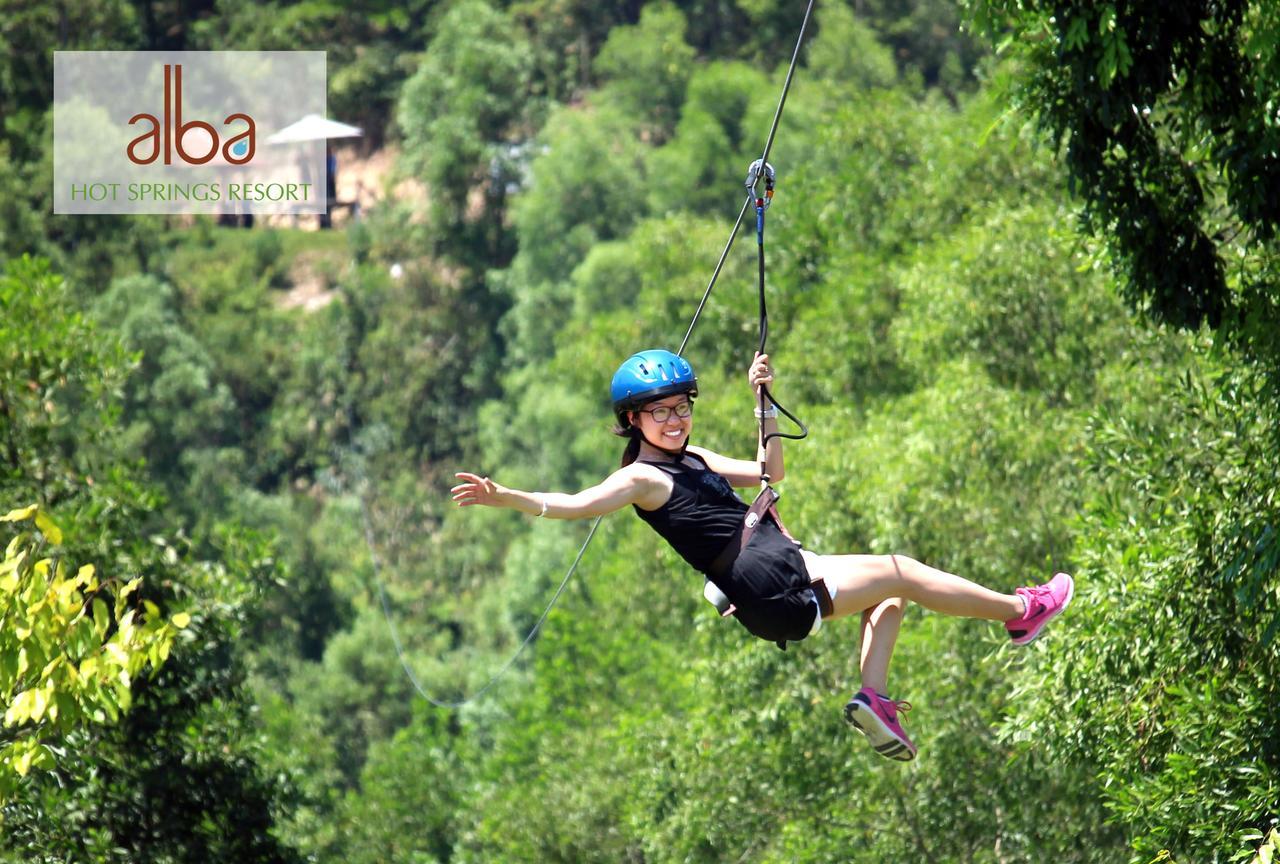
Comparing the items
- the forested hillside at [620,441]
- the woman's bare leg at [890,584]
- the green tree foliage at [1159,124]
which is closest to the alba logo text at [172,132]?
the forested hillside at [620,441]

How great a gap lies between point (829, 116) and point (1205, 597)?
62.5 ft

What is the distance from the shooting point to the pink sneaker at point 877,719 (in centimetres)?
730

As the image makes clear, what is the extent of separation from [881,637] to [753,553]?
2.30 feet

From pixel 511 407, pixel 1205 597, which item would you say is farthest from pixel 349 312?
pixel 1205 597

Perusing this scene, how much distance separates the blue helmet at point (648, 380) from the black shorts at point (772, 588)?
0.65 meters

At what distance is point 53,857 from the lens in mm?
12609

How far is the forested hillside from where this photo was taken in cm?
984

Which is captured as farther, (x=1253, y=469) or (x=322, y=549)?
(x=322, y=549)

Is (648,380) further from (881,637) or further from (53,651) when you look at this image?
(53,651)

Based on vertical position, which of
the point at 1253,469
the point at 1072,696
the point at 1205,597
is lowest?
the point at 1072,696

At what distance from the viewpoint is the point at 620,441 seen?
104 ft

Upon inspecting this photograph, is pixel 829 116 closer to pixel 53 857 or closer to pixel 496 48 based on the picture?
pixel 53 857

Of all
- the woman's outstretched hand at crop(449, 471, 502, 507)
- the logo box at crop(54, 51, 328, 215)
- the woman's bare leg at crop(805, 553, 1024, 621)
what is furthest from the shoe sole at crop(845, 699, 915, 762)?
the logo box at crop(54, 51, 328, 215)

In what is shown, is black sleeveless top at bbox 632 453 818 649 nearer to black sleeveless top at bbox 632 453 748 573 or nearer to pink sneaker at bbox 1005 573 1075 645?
black sleeveless top at bbox 632 453 748 573
